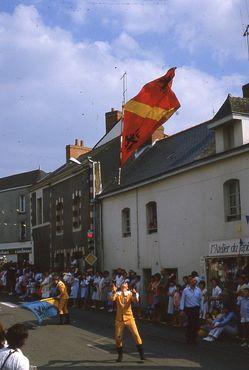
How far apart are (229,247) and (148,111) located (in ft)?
30.8

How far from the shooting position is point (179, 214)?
22.5 m

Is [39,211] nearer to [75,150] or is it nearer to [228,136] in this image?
[75,150]

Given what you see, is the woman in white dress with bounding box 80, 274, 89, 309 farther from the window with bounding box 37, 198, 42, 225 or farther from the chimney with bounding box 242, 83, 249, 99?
the window with bounding box 37, 198, 42, 225

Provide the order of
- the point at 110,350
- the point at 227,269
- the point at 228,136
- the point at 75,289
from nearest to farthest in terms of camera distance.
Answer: the point at 110,350 → the point at 227,269 → the point at 228,136 → the point at 75,289

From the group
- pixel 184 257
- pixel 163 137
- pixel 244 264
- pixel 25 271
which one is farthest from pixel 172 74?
pixel 25 271

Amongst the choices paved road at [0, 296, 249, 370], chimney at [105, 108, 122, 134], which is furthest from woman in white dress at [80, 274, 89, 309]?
chimney at [105, 108, 122, 134]

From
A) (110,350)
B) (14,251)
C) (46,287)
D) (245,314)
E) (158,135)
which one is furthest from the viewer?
(14,251)

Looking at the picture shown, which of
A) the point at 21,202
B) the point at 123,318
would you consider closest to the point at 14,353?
the point at 123,318

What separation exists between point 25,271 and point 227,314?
18135 mm

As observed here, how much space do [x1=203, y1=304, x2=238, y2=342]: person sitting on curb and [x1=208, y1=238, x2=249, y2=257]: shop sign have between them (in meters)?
3.44

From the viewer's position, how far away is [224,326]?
15.0 metres

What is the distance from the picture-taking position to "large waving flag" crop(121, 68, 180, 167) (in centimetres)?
2611

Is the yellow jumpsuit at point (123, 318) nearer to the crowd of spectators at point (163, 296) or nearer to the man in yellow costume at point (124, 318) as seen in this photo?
the man in yellow costume at point (124, 318)

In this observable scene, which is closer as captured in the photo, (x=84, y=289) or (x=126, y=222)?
(x=84, y=289)
